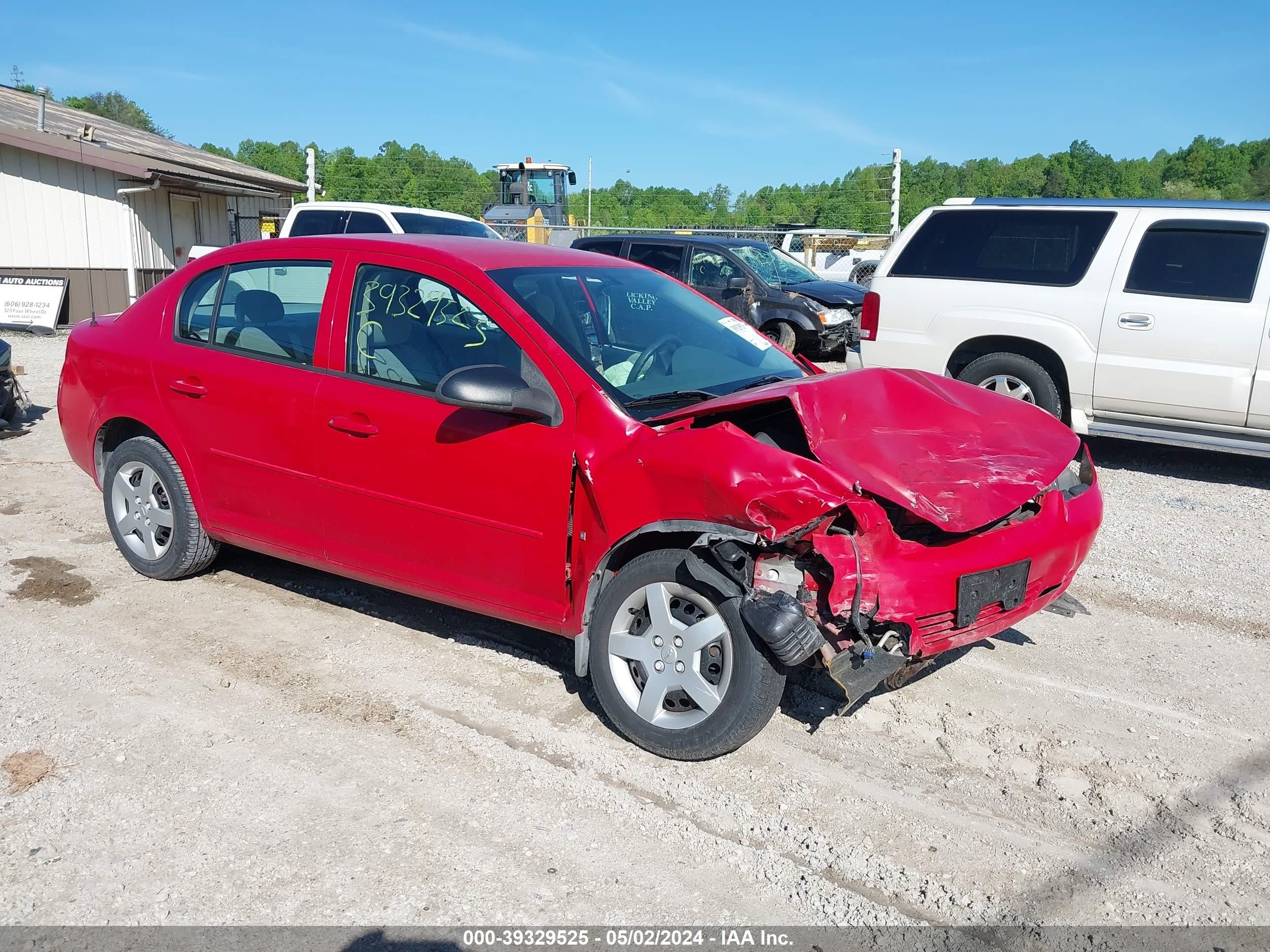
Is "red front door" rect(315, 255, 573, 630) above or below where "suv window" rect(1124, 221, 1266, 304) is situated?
below

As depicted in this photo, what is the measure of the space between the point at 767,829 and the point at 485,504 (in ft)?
5.04

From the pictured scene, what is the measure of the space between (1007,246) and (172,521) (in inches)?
255

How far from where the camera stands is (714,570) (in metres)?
3.38

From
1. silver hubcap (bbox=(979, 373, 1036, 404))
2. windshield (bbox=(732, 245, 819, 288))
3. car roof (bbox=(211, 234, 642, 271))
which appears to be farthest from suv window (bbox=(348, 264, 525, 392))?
windshield (bbox=(732, 245, 819, 288))

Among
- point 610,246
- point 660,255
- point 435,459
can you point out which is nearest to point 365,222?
point 610,246

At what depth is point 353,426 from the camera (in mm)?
4219

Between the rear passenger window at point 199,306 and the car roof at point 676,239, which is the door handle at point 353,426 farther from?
Result: the car roof at point 676,239

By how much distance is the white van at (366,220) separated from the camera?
13.1 metres

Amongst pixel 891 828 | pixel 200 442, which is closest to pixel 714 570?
pixel 891 828

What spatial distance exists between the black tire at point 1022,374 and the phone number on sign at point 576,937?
6.23 metres

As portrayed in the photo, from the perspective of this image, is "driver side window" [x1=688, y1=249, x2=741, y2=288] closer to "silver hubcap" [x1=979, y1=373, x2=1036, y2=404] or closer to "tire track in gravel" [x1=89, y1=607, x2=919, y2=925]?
"silver hubcap" [x1=979, y1=373, x2=1036, y2=404]

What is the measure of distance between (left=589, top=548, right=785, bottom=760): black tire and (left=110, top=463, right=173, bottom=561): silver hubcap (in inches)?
104

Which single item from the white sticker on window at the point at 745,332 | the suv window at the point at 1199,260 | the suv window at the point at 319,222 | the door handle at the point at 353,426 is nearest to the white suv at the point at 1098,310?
the suv window at the point at 1199,260

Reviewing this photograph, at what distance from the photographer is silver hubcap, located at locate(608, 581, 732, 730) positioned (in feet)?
11.3
